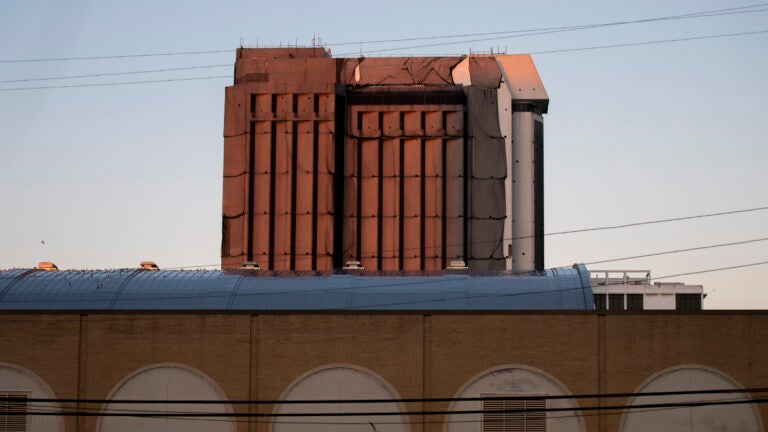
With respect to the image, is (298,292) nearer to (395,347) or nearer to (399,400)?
(395,347)

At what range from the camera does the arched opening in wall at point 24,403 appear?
4638 centimetres

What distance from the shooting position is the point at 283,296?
2026 inches

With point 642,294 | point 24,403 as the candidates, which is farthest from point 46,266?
point 642,294

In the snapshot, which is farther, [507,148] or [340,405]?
[507,148]

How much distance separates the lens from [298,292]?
5166 centimetres

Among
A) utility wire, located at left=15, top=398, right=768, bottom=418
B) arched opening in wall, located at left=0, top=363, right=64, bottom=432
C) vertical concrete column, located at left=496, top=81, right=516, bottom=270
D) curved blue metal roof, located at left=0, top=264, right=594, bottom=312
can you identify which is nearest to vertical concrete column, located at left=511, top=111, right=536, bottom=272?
vertical concrete column, located at left=496, top=81, right=516, bottom=270

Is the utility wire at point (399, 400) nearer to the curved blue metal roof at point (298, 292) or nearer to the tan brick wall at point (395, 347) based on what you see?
the tan brick wall at point (395, 347)

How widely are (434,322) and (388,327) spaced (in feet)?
5.21

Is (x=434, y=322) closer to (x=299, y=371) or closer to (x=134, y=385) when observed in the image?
(x=299, y=371)

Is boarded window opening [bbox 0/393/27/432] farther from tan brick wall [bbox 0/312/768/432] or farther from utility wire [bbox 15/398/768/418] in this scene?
tan brick wall [bbox 0/312/768/432]

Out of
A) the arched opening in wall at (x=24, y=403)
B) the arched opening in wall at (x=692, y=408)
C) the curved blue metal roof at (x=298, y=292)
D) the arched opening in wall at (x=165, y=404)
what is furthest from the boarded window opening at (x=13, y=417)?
the arched opening in wall at (x=692, y=408)

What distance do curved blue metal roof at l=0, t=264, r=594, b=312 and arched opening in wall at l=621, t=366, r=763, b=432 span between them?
6292 millimetres

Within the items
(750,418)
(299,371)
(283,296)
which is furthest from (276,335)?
(750,418)

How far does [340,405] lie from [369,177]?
3525cm
